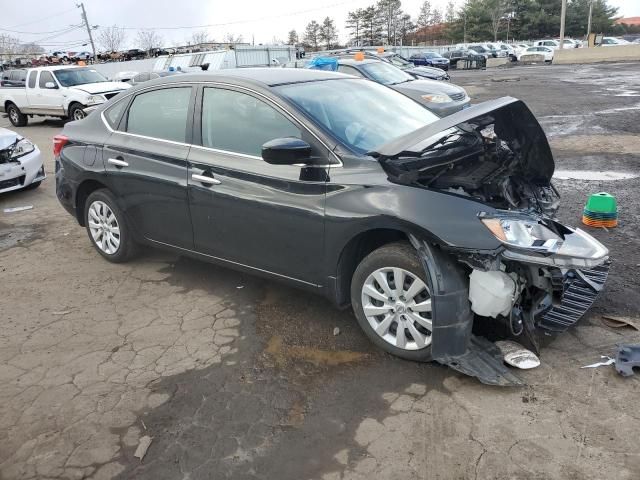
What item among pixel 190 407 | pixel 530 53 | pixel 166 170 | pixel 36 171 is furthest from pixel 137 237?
pixel 530 53

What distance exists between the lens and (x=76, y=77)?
52.6ft

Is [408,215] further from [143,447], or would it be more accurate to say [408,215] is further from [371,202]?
[143,447]

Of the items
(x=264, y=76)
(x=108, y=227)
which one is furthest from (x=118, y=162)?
(x=264, y=76)

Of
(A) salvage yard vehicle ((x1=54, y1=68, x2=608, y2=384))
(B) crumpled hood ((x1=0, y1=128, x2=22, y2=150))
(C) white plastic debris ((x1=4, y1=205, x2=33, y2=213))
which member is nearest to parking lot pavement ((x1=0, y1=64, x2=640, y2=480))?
(A) salvage yard vehicle ((x1=54, y1=68, x2=608, y2=384))

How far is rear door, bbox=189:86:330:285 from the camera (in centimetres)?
369

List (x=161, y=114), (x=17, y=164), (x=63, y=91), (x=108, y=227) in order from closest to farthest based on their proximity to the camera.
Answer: (x=161, y=114) → (x=108, y=227) → (x=17, y=164) → (x=63, y=91)

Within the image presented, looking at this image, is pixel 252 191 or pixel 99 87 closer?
pixel 252 191

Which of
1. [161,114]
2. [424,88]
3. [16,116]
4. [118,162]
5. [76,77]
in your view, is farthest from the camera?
[16,116]

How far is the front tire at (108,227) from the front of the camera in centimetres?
505

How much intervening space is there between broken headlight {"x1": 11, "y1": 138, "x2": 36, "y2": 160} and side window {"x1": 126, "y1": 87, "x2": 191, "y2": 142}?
430 cm

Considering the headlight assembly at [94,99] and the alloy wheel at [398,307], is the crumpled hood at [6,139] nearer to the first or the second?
the alloy wheel at [398,307]

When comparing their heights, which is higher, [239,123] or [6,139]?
[239,123]

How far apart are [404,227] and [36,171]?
7.11 meters

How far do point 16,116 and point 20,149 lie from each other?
11482mm
